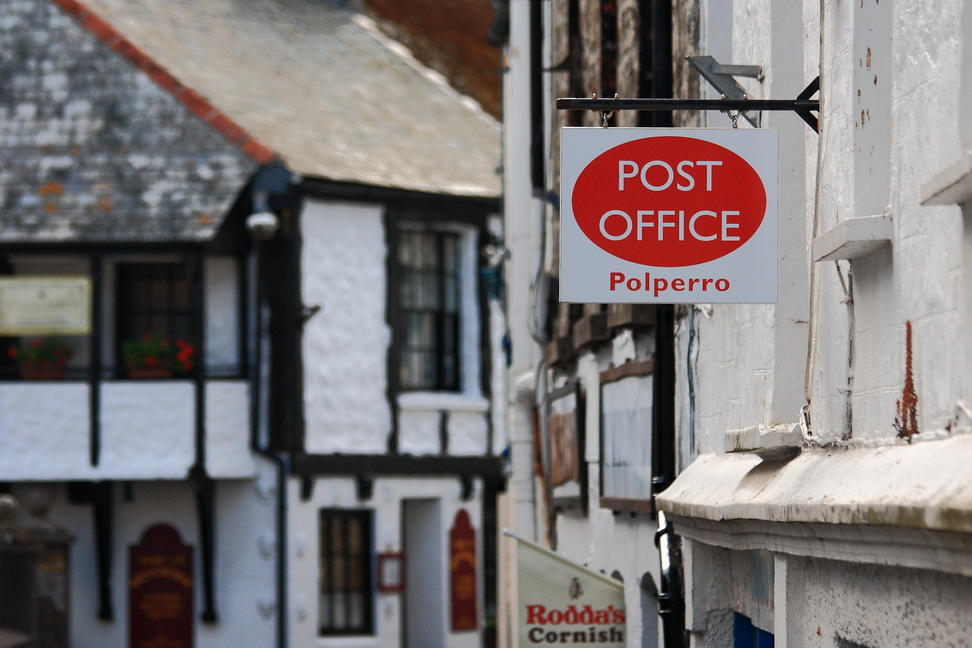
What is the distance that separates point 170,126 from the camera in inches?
800

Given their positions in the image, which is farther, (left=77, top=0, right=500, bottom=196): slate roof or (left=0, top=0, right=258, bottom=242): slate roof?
(left=77, top=0, right=500, bottom=196): slate roof

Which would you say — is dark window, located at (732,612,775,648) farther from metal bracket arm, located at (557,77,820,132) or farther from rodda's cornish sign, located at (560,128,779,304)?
metal bracket arm, located at (557,77,820,132)

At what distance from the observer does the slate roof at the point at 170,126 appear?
19.7 metres

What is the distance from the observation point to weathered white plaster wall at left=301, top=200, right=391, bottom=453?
66.0ft

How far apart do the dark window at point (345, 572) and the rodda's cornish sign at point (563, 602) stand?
11.8 meters

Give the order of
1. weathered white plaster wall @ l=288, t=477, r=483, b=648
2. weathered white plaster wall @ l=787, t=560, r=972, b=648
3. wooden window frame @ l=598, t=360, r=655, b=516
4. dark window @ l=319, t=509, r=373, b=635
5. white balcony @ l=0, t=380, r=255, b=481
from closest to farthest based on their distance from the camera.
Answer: weathered white plaster wall @ l=787, t=560, r=972, b=648
wooden window frame @ l=598, t=360, r=655, b=516
white balcony @ l=0, t=380, r=255, b=481
weathered white plaster wall @ l=288, t=477, r=483, b=648
dark window @ l=319, t=509, r=373, b=635

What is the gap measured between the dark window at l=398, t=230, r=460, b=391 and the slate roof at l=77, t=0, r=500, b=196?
0.79 m

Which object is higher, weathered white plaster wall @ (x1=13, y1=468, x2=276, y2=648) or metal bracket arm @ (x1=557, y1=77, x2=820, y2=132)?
metal bracket arm @ (x1=557, y1=77, x2=820, y2=132)

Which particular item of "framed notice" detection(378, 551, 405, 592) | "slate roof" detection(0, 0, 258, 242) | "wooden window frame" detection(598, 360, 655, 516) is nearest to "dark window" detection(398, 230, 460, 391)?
"framed notice" detection(378, 551, 405, 592)

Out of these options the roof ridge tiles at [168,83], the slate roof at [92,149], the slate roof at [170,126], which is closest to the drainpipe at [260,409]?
the roof ridge tiles at [168,83]

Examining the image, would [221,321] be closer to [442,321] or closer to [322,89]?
[442,321]

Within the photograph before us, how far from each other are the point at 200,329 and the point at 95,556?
3050 millimetres

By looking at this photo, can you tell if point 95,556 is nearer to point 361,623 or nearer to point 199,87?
point 361,623

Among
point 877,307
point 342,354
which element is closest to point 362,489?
point 342,354
